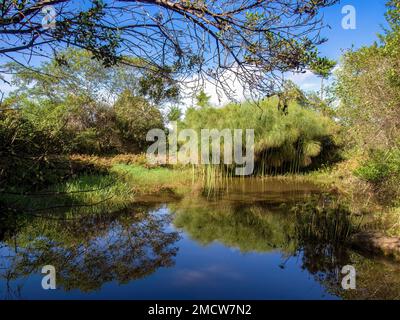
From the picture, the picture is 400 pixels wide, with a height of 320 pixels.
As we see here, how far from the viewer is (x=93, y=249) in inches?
239

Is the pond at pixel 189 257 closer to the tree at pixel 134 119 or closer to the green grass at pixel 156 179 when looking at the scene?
the green grass at pixel 156 179

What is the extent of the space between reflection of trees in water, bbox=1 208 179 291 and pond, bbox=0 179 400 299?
14 mm

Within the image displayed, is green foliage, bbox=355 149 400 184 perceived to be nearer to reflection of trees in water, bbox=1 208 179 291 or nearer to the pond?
the pond

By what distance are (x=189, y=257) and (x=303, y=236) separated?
205 cm

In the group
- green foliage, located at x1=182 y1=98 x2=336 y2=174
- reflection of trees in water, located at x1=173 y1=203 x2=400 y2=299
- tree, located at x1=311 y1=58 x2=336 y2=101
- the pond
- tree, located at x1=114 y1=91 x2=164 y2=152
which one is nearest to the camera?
tree, located at x1=311 y1=58 x2=336 y2=101

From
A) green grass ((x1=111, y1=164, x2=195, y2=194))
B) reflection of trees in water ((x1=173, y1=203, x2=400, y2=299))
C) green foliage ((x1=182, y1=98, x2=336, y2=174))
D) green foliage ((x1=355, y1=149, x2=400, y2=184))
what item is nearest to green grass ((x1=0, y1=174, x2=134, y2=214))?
green grass ((x1=111, y1=164, x2=195, y2=194))

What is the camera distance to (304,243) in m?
6.49

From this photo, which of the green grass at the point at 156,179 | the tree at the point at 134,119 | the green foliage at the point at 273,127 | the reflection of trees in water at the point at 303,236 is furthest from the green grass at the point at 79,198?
the tree at the point at 134,119

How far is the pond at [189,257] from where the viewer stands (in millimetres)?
4641

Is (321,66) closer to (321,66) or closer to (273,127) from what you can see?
(321,66)

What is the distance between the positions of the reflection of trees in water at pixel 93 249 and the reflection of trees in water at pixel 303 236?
919 millimetres

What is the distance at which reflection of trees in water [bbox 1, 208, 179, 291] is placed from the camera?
5062 mm
